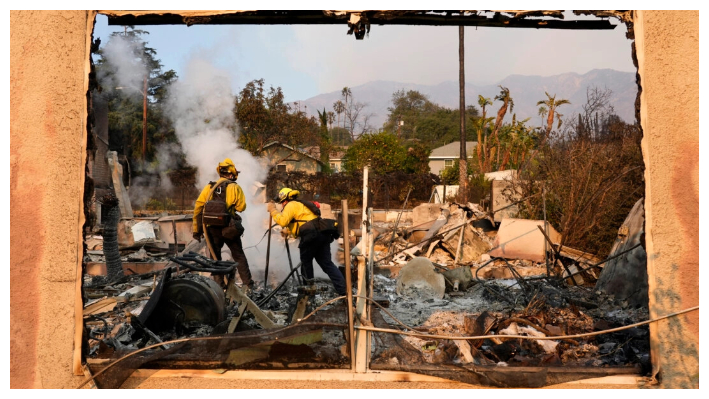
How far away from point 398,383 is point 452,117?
223 ft

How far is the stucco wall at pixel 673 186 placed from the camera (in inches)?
127

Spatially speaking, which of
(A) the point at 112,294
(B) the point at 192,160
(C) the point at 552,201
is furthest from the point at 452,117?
(A) the point at 112,294

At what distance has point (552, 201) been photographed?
39.7 ft

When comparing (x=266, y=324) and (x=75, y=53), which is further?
(x=266, y=324)

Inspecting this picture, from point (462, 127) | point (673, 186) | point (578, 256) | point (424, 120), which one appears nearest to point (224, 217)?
point (673, 186)

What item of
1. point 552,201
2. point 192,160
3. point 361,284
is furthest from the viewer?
point 192,160

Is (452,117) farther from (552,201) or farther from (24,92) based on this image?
(24,92)

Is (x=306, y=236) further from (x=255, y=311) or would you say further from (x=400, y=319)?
(x=255, y=311)

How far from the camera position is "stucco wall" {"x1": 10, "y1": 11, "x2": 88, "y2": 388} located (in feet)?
10.8

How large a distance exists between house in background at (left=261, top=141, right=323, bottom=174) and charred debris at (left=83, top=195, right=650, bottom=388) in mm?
18114

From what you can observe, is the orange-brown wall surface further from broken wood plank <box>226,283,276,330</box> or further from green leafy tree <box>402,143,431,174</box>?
green leafy tree <box>402,143,431,174</box>

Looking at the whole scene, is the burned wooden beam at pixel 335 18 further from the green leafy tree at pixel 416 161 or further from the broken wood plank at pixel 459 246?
the green leafy tree at pixel 416 161

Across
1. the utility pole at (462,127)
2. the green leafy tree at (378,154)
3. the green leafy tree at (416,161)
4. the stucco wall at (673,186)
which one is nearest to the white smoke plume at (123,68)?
the green leafy tree at (378,154)

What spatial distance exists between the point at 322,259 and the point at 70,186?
3.75 m
